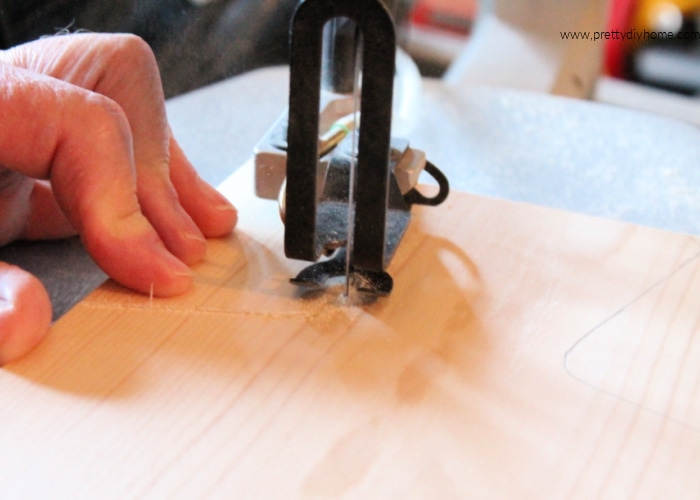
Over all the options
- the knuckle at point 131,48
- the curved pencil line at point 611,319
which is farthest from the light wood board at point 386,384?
the knuckle at point 131,48

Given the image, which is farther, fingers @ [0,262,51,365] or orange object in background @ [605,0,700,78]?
orange object in background @ [605,0,700,78]

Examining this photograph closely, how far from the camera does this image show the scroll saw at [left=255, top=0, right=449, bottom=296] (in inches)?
15.0

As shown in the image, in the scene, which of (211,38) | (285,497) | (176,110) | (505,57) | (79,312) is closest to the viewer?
(285,497)

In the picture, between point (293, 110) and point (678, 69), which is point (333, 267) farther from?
point (678, 69)

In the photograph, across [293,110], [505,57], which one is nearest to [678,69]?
[505,57]

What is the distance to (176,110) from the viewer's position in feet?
2.35

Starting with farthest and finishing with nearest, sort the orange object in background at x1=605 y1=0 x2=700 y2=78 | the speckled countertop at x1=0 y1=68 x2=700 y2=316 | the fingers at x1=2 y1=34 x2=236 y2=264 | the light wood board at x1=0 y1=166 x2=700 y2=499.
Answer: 1. the orange object in background at x1=605 y1=0 x2=700 y2=78
2. the speckled countertop at x1=0 y1=68 x2=700 y2=316
3. the fingers at x1=2 y1=34 x2=236 y2=264
4. the light wood board at x1=0 y1=166 x2=700 y2=499

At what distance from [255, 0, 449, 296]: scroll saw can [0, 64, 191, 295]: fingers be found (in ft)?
0.31

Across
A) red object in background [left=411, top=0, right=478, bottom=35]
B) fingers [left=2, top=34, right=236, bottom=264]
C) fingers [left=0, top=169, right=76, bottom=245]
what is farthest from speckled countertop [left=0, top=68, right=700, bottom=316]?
red object in background [left=411, top=0, right=478, bottom=35]

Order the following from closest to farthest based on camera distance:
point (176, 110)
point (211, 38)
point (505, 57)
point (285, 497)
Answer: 1. point (285, 497)
2. point (211, 38)
3. point (176, 110)
4. point (505, 57)

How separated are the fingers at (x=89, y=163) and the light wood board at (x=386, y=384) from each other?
1.0 inches

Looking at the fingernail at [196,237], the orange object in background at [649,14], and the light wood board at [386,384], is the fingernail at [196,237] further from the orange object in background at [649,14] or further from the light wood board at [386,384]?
the orange object in background at [649,14]

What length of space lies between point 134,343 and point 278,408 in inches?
4.0

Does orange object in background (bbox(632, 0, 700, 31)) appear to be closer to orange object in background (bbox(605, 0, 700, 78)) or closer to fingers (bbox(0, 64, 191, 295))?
orange object in background (bbox(605, 0, 700, 78))
